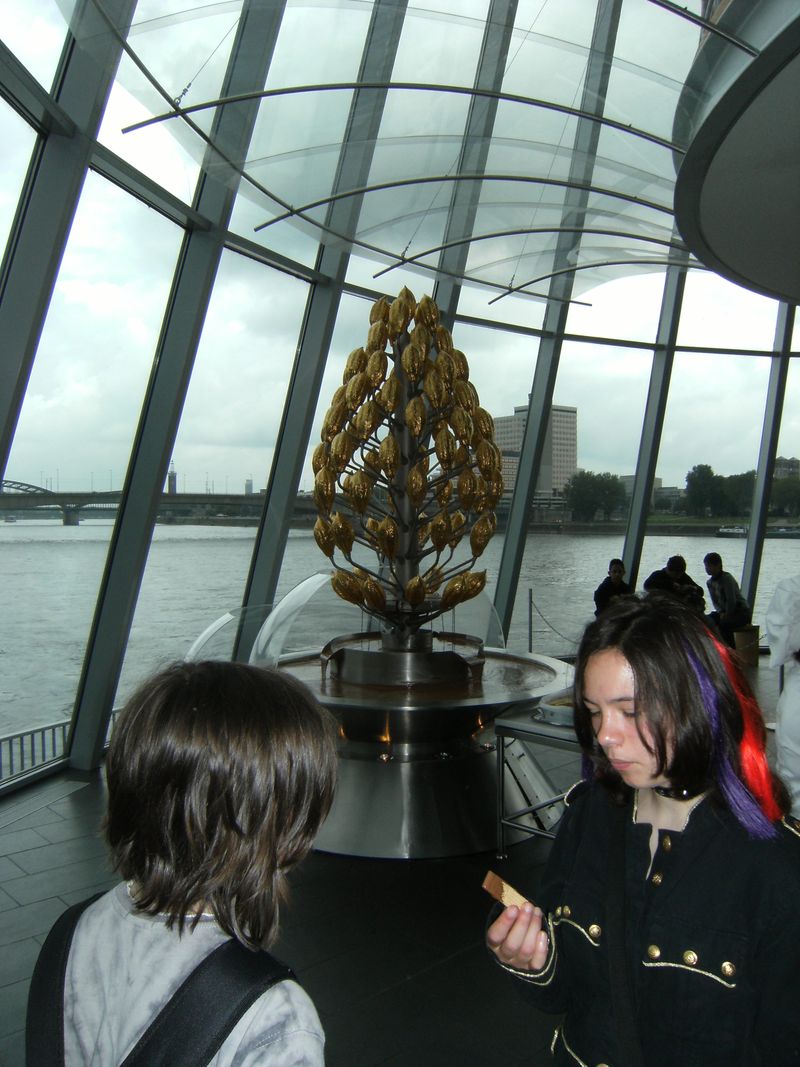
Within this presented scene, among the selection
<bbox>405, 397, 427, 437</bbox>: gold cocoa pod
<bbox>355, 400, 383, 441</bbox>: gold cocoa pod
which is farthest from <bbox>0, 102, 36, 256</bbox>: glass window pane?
<bbox>405, 397, 427, 437</bbox>: gold cocoa pod

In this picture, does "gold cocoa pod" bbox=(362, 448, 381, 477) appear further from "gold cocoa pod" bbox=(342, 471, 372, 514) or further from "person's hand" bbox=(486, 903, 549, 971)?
"person's hand" bbox=(486, 903, 549, 971)

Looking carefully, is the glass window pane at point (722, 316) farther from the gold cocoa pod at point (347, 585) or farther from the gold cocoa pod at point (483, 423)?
the gold cocoa pod at point (347, 585)

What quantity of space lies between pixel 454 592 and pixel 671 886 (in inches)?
154

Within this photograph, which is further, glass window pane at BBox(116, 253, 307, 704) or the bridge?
glass window pane at BBox(116, 253, 307, 704)

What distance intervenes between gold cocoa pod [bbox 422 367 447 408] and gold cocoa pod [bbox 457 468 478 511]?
1.65ft

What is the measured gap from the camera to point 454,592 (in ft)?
17.7

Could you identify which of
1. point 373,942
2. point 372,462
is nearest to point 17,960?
point 373,942

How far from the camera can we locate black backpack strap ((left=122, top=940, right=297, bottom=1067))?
103cm

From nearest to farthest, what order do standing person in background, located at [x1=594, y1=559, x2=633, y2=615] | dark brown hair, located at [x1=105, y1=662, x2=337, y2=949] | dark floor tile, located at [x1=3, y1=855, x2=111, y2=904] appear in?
dark brown hair, located at [x1=105, y1=662, x2=337, y2=949] → dark floor tile, located at [x1=3, y1=855, x2=111, y2=904] → standing person in background, located at [x1=594, y1=559, x2=633, y2=615]

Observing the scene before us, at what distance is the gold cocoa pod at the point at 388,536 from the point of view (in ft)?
17.5

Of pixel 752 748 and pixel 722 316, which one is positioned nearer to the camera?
pixel 752 748

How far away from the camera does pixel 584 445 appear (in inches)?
469

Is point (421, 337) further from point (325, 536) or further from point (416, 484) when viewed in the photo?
point (325, 536)

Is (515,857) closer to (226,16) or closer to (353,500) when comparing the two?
(353,500)
